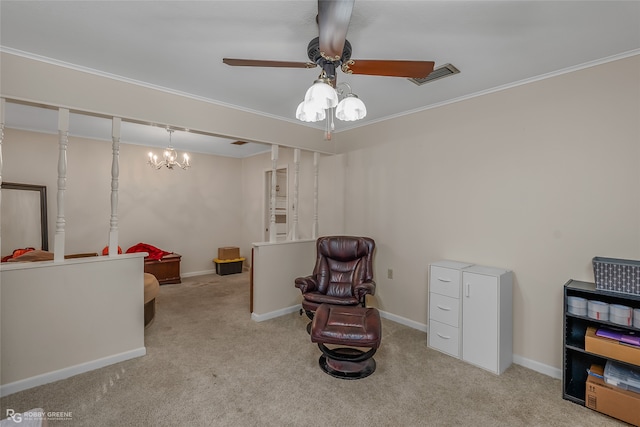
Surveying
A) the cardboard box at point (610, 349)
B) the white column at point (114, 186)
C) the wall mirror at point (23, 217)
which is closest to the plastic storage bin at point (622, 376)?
the cardboard box at point (610, 349)

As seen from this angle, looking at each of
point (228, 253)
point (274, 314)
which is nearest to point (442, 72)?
point (274, 314)

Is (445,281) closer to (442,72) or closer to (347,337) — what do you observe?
(347,337)

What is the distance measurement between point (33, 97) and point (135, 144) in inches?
129

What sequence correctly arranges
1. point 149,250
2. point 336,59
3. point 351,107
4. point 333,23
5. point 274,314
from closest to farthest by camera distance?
point 333,23 < point 336,59 < point 351,107 < point 274,314 < point 149,250

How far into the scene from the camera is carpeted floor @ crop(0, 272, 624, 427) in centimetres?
197

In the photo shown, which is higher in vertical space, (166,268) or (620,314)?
(620,314)

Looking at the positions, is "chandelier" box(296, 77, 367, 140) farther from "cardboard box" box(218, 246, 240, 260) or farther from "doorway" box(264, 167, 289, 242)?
"cardboard box" box(218, 246, 240, 260)

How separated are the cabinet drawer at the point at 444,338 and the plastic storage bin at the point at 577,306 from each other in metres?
0.90

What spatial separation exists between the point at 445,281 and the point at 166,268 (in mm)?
4597

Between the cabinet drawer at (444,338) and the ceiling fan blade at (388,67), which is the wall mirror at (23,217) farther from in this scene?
the cabinet drawer at (444,338)

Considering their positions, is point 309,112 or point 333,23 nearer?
point 333,23

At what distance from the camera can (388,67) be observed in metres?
1.72

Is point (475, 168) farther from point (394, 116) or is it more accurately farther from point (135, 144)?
point (135, 144)

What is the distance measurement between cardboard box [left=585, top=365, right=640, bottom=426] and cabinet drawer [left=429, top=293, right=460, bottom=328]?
3.14 ft
